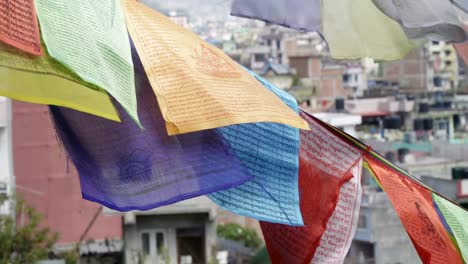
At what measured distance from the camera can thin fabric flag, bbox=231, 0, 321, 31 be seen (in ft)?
14.4

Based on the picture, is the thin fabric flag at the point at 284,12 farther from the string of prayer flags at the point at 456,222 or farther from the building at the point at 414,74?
the building at the point at 414,74

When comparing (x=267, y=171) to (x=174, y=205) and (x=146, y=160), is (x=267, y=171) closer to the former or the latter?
(x=146, y=160)

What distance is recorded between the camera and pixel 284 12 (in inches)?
176

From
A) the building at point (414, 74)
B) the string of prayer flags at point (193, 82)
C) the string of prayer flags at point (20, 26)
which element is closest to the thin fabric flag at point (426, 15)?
the string of prayer flags at point (193, 82)

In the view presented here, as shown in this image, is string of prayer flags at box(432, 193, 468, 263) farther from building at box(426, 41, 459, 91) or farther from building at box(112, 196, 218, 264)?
building at box(426, 41, 459, 91)

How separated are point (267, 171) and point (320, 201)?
16.6 inches

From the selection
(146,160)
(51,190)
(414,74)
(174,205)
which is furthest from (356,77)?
(146,160)

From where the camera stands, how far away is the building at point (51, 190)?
17.4m

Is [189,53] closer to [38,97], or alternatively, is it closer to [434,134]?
[38,97]

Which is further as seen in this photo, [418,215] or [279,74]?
[279,74]

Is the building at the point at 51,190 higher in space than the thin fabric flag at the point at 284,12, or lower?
lower

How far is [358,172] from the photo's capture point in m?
4.48

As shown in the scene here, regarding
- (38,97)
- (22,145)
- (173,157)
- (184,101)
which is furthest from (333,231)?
(22,145)

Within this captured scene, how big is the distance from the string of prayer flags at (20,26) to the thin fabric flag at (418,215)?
1.86 metres
